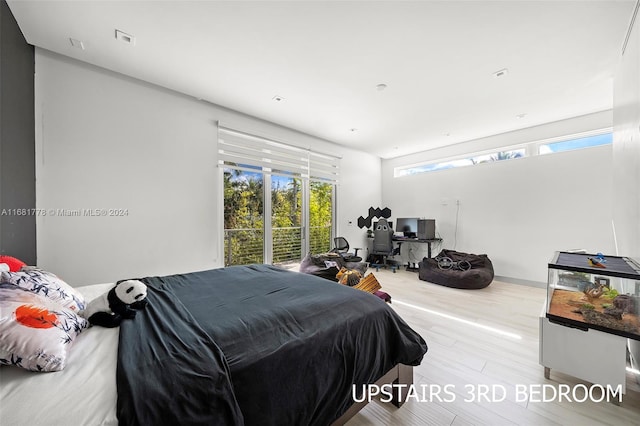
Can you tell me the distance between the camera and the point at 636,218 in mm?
1761

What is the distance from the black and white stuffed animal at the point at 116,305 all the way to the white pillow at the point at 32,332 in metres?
0.15

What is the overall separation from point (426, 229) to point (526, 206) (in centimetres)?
170

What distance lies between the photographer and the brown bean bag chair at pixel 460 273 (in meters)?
3.94

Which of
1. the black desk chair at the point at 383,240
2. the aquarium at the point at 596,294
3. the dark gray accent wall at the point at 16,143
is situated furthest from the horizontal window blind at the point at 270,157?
the aquarium at the point at 596,294

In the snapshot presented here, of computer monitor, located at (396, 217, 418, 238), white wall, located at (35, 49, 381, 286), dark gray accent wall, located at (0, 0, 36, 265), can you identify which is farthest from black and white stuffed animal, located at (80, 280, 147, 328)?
computer monitor, located at (396, 217, 418, 238)

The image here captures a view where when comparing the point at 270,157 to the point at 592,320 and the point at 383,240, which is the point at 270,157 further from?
the point at 592,320

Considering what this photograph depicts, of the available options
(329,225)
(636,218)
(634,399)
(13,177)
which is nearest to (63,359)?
(13,177)

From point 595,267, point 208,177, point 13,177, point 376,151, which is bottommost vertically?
point 595,267

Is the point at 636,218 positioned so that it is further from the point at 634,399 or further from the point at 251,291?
the point at 251,291

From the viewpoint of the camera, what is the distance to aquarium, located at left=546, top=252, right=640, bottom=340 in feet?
5.23

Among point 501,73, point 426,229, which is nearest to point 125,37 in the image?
point 501,73

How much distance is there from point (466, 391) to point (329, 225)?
381cm

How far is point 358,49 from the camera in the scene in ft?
7.54

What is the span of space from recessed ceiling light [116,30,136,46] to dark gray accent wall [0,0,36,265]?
663 millimetres
